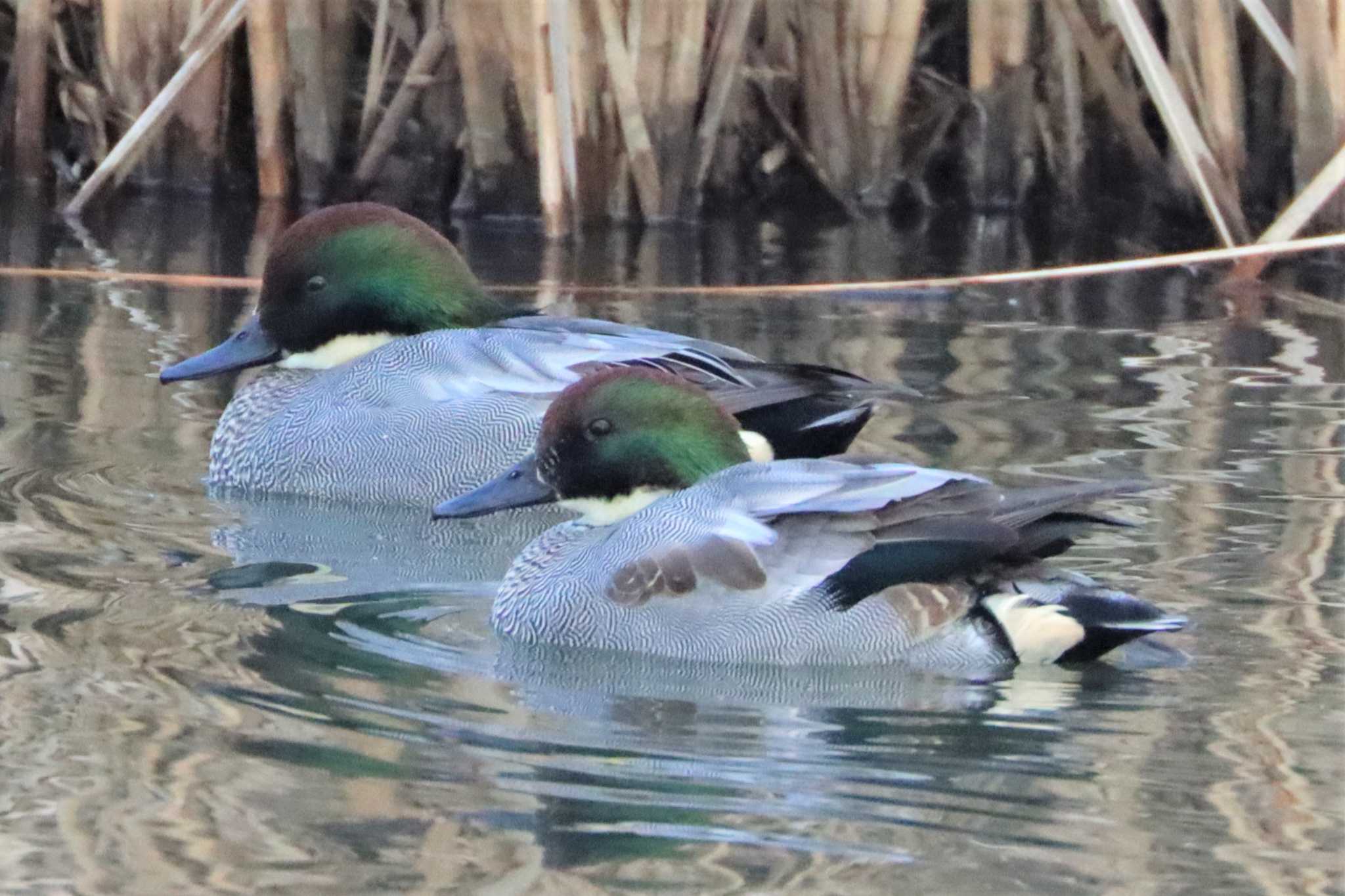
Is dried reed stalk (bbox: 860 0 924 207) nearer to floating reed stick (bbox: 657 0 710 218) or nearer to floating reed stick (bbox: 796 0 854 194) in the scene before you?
floating reed stick (bbox: 796 0 854 194)

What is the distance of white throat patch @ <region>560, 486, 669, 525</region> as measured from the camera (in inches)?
172

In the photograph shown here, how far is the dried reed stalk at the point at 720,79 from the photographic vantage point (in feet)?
26.5

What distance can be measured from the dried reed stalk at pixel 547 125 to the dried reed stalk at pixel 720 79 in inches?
35.9

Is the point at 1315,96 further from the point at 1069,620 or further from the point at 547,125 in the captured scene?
the point at 1069,620

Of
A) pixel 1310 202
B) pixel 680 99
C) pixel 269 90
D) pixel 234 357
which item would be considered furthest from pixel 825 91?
pixel 234 357

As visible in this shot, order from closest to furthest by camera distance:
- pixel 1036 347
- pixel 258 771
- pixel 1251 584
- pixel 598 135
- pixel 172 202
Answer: pixel 258 771 < pixel 1251 584 < pixel 1036 347 < pixel 598 135 < pixel 172 202

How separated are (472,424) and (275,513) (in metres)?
0.48

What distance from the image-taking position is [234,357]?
5.70m

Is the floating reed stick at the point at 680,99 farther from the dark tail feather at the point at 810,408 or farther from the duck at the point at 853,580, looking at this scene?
the duck at the point at 853,580

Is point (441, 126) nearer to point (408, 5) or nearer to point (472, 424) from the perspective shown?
point (408, 5)

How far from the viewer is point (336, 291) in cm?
568

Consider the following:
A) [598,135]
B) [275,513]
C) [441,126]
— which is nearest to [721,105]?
[598,135]

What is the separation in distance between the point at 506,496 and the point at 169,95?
388 cm

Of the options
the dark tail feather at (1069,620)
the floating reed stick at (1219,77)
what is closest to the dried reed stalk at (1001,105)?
the floating reed stick at (1219,77)
